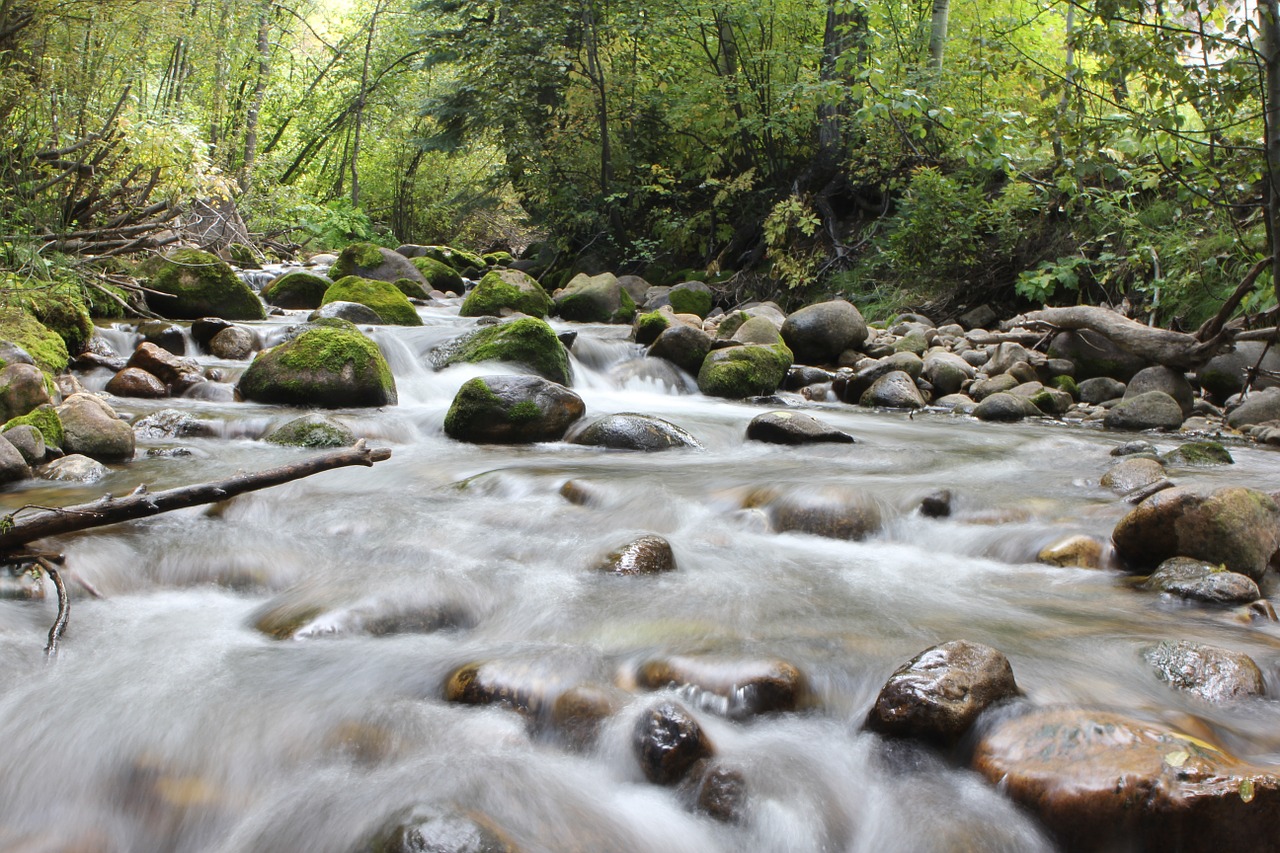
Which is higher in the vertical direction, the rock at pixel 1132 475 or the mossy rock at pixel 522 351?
the mossy rock at pixel 522 351

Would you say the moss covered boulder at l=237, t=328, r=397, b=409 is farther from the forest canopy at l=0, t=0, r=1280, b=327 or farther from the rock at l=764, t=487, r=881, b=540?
the rock at l=764, t=487, r=881, b=540

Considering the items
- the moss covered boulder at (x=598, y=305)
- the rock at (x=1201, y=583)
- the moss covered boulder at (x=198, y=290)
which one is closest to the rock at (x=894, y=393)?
the rock at (x=1201, y=583)

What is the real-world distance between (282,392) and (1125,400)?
7517mm

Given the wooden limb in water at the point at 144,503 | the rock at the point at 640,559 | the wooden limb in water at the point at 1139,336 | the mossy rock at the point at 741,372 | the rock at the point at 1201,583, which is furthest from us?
the mossy rock at the point at 741,372

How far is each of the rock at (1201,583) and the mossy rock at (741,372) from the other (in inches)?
242

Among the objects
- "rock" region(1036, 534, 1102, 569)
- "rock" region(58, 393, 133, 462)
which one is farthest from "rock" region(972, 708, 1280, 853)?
"rock" region(58, 393, 133, 462)

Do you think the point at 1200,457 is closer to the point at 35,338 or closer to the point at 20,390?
the point at 20,390

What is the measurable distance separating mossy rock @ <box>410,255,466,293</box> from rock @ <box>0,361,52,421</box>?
40.4 feet

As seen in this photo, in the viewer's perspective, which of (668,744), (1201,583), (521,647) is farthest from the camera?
(1201,583)

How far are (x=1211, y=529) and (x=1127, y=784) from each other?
211 centimetres

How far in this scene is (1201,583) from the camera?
3559mm

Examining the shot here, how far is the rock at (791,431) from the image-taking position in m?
7.11

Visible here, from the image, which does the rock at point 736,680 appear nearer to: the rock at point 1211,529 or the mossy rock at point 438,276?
the rock at point 1211,529

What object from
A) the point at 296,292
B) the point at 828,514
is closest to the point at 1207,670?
the point at 828,514
